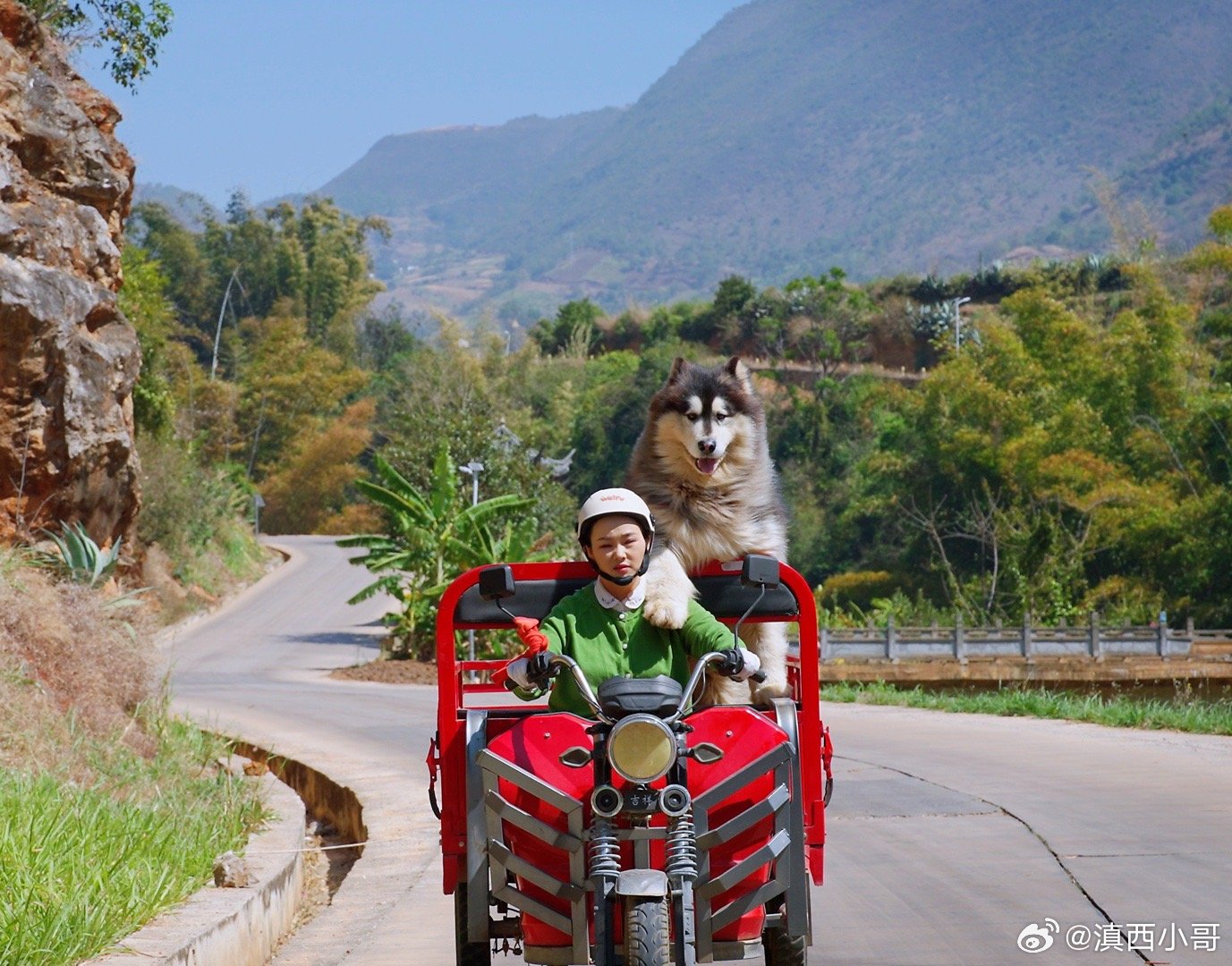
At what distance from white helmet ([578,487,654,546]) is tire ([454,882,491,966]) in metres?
1.25

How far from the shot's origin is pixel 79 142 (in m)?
17.3

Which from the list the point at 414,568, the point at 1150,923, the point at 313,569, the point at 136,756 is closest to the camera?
the point at 1150,923

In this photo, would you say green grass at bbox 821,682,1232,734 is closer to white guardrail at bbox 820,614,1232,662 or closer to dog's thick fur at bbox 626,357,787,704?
dog's thick fur at bbox 626,357,787,704

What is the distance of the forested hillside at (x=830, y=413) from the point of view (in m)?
39.9

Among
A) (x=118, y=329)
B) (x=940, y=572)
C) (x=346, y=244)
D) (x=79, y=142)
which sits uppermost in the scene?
(x=346, y=244)

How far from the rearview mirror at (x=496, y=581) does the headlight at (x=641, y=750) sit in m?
0.97

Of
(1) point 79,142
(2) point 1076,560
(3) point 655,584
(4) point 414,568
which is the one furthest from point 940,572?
(3) point 655,584

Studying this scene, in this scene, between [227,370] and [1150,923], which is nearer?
[1150,923]

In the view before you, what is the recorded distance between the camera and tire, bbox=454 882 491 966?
4.85 m

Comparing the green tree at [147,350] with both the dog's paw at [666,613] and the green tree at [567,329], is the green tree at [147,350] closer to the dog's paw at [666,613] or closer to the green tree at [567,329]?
the dog's paw at [666,613]

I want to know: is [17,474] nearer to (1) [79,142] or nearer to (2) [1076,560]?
(1) [79,142]

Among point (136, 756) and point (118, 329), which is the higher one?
point (118, 329)

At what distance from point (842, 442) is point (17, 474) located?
47.2m

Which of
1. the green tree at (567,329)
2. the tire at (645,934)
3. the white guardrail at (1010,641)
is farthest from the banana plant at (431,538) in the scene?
the green tree at (567,329)
